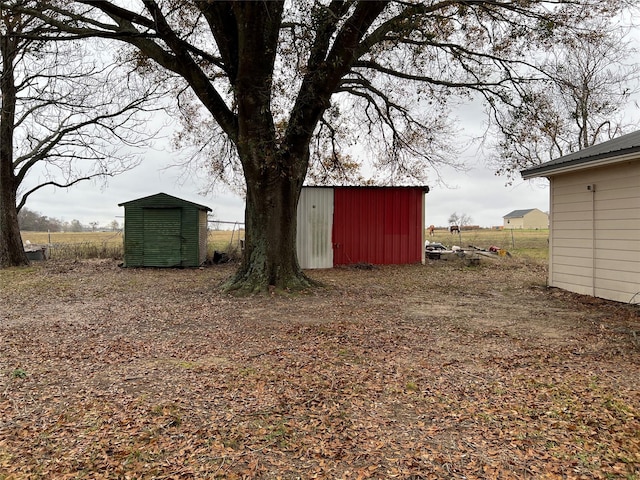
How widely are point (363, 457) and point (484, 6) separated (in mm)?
7557

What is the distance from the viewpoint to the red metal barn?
12.9 meters

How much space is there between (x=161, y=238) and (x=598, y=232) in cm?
1116

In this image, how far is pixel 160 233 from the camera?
1278 centimetres

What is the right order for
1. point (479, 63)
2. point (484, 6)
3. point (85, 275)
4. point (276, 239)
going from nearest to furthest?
point (484, 6) < point (276, 239) < point (479, 63) < point (85, 275)

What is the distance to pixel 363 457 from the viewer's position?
2.41 m

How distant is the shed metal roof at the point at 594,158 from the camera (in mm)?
6286

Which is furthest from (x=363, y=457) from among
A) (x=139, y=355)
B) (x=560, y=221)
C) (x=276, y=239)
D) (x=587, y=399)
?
(x=560, y=221)

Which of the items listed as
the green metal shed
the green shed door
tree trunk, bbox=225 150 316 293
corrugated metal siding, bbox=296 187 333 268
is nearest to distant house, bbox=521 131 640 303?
tree trunk, bbox=225 150 316 293

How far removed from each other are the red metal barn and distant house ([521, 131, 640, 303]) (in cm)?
505

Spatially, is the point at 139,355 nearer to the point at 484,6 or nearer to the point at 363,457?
the point at 363,457

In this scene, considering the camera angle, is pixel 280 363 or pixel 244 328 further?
pixel 244 328

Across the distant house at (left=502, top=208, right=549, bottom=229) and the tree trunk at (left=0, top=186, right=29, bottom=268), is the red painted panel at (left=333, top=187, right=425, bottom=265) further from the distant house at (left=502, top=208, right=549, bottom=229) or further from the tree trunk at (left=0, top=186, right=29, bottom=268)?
the distant house at (left=502, top=208, right=549, bottom=229)

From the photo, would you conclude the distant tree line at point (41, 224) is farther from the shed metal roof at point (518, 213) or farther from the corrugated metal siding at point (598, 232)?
the shed metal roof at point (518, 213)

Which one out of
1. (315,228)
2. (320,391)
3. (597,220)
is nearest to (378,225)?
(315,228)
